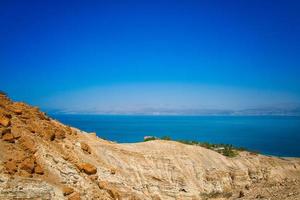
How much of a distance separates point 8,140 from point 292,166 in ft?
114

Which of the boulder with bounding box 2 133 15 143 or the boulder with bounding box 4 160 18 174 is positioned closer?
the boulder with bounding box 4 160 18 174

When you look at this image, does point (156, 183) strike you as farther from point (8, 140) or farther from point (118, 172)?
point (8, 140)

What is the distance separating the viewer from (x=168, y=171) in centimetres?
3000

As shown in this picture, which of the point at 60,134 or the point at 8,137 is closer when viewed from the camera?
the point at 8,137

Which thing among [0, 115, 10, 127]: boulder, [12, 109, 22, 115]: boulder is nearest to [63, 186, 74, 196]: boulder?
[0, 115, 10, 127]: boulder

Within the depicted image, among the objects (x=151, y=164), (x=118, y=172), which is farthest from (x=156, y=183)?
(x=118, y=172)

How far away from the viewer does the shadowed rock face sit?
17.3 meters

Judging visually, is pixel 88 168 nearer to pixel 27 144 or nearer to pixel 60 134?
pixel 60 134

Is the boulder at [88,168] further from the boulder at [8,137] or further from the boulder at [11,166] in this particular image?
the boulder at [11,166]

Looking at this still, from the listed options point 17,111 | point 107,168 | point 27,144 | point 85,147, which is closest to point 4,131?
point 27,144

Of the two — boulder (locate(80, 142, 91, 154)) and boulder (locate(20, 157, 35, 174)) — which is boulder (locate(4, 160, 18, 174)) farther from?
boulder (locate(80, 142, 91, 154))

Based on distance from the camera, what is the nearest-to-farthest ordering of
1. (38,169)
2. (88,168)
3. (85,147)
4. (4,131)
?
(38,169) < (4,131) < (88,168) < (85,147)

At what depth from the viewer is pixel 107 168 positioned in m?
24.1

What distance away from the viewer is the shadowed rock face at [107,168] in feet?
56.8
